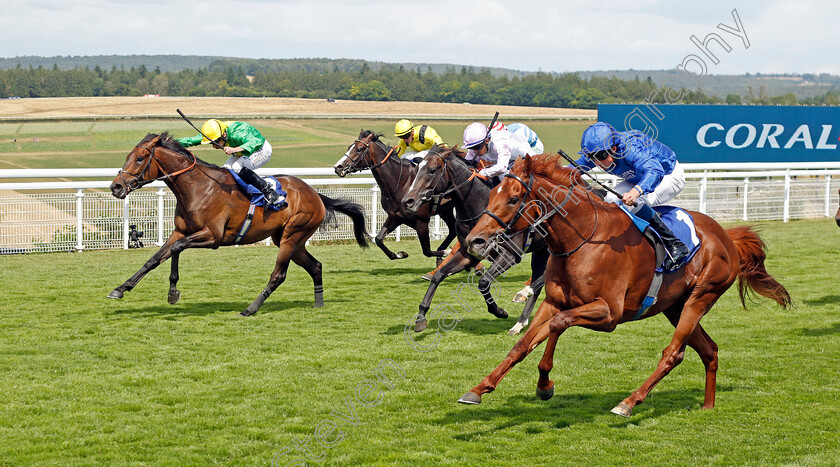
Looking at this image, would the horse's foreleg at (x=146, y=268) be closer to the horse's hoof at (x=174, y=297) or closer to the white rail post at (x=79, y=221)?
the horse's hoof at (x=174, y=297)

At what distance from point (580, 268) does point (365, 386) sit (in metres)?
1.72

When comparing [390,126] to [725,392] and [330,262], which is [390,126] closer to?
[330,262]

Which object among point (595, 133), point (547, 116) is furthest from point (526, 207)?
point (547, 116)

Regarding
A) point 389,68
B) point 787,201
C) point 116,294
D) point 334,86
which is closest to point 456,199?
point 116,294

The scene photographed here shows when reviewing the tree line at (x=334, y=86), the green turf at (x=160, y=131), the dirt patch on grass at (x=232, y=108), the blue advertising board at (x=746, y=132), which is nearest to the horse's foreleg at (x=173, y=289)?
the blue advertising board at (x=746, y=132)

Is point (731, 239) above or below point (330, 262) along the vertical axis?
above

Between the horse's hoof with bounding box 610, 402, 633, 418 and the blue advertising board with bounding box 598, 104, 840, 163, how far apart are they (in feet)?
48.6

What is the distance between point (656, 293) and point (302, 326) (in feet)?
11.7

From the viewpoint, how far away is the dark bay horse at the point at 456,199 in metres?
6.73

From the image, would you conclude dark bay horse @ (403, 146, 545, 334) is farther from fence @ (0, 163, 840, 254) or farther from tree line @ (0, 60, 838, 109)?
tree line @ (0, 60, 838, 109)

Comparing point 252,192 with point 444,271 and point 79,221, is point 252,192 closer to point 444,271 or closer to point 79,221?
point 444,271

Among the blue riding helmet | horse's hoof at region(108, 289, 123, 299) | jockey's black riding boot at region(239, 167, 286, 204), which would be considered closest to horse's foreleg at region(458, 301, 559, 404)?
the blue riding helmet

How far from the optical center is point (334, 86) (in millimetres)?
63594

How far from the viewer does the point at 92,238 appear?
38.6ft
